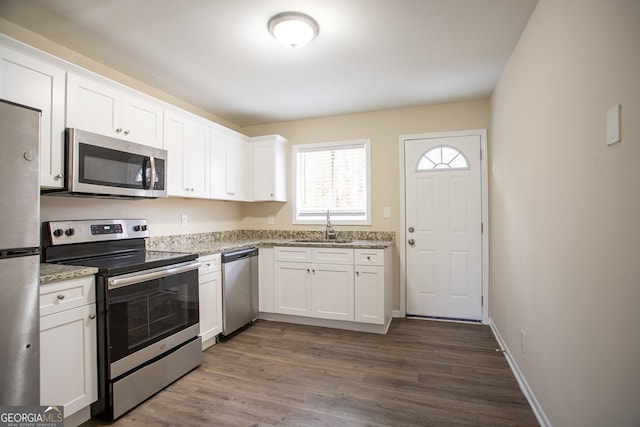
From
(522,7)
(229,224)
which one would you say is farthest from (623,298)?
(229,224)

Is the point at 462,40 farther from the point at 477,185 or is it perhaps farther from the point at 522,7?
the point at 477,185

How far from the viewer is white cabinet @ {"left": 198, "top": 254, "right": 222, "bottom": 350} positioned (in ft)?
8.83

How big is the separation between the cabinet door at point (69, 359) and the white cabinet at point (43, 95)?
2.70ft

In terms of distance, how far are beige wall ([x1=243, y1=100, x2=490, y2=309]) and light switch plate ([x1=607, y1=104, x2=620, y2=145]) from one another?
8.15 ft

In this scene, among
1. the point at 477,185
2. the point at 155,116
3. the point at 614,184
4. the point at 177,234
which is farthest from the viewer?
the point at 477,185

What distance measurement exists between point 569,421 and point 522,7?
2289 mm

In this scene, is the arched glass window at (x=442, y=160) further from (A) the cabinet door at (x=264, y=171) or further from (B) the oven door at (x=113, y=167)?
(B) the oven door at (x=113, y=167)

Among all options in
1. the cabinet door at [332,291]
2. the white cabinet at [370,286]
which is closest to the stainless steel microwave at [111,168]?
the cabinet door at [332,291]

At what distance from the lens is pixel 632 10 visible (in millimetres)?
963

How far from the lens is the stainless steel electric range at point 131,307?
181 cm

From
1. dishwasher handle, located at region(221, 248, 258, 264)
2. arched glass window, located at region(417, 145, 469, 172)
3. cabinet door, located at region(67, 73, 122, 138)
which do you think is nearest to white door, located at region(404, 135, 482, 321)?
arched glass window, located at region(417, 145, 469, 172)

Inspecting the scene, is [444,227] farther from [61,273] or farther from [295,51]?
[61,273]

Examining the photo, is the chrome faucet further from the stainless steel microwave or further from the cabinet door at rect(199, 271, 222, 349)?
the stainless steel microwave

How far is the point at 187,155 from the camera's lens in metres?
2.92
